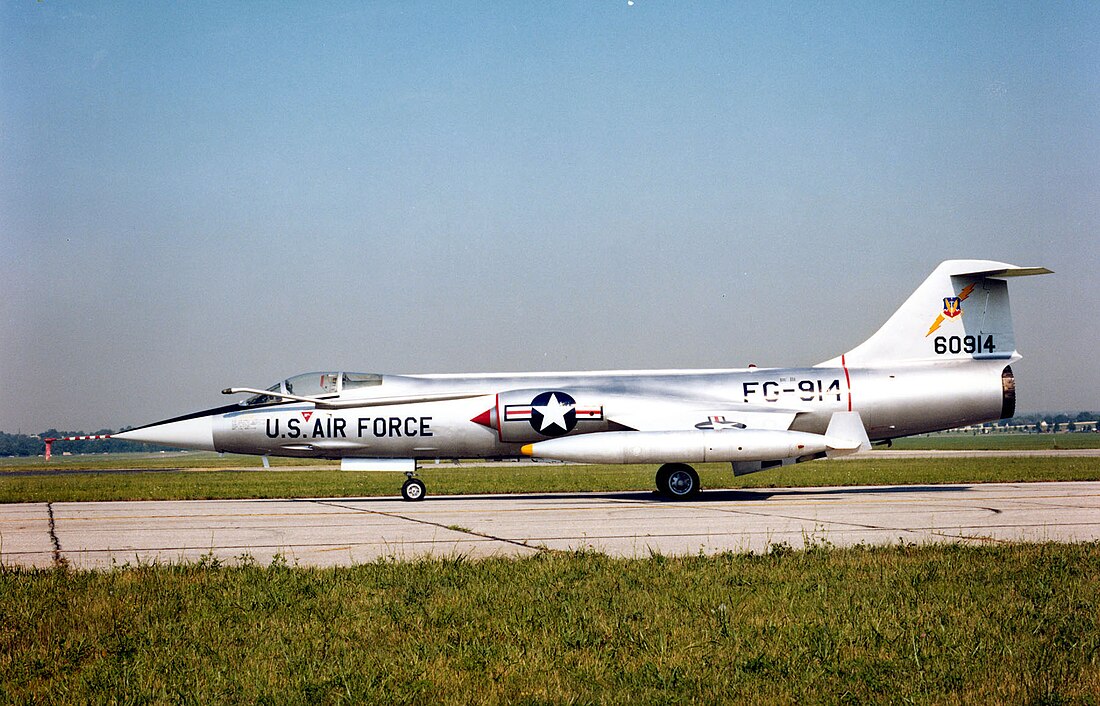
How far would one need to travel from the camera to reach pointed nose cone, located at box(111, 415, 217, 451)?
22.8m

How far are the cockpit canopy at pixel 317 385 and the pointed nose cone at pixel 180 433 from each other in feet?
3.67

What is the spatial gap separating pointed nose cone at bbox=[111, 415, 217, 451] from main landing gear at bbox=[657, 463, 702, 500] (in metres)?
10.9

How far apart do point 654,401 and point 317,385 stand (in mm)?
8003

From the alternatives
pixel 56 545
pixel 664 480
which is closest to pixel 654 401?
pixel 664 480

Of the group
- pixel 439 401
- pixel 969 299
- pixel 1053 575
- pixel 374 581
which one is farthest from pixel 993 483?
pixel 374 581

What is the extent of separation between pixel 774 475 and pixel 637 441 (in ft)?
47.2

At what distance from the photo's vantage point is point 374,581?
898 cm

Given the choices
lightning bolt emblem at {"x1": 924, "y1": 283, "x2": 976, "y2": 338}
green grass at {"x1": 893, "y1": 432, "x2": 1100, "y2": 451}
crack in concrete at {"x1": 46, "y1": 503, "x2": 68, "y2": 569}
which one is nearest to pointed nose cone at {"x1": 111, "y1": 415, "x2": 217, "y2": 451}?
crack in concrete at {"x1": 46, "y1": 503, "x2": 68, "y2": 569}

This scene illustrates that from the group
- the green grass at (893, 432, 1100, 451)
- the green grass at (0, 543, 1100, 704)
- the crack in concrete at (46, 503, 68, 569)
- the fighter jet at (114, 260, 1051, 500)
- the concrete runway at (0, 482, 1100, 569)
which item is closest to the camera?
the green grass at (0, 543, 1100, 704)

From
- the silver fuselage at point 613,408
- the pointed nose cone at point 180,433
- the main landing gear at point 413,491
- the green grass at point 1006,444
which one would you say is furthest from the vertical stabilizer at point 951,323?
the green grass at point 1006,444

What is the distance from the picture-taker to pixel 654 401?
73.0ft

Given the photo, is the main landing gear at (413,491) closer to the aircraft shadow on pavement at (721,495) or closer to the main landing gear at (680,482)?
the aircraft shadow on pavement at (721,495)

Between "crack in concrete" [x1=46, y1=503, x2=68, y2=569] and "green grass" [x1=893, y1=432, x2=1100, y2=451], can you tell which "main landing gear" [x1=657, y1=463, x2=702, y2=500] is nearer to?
"crack in concrete" [x1=46, y1=503, x2=68, y2=569]

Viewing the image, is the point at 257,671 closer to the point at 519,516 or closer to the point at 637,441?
the point at 519,516
